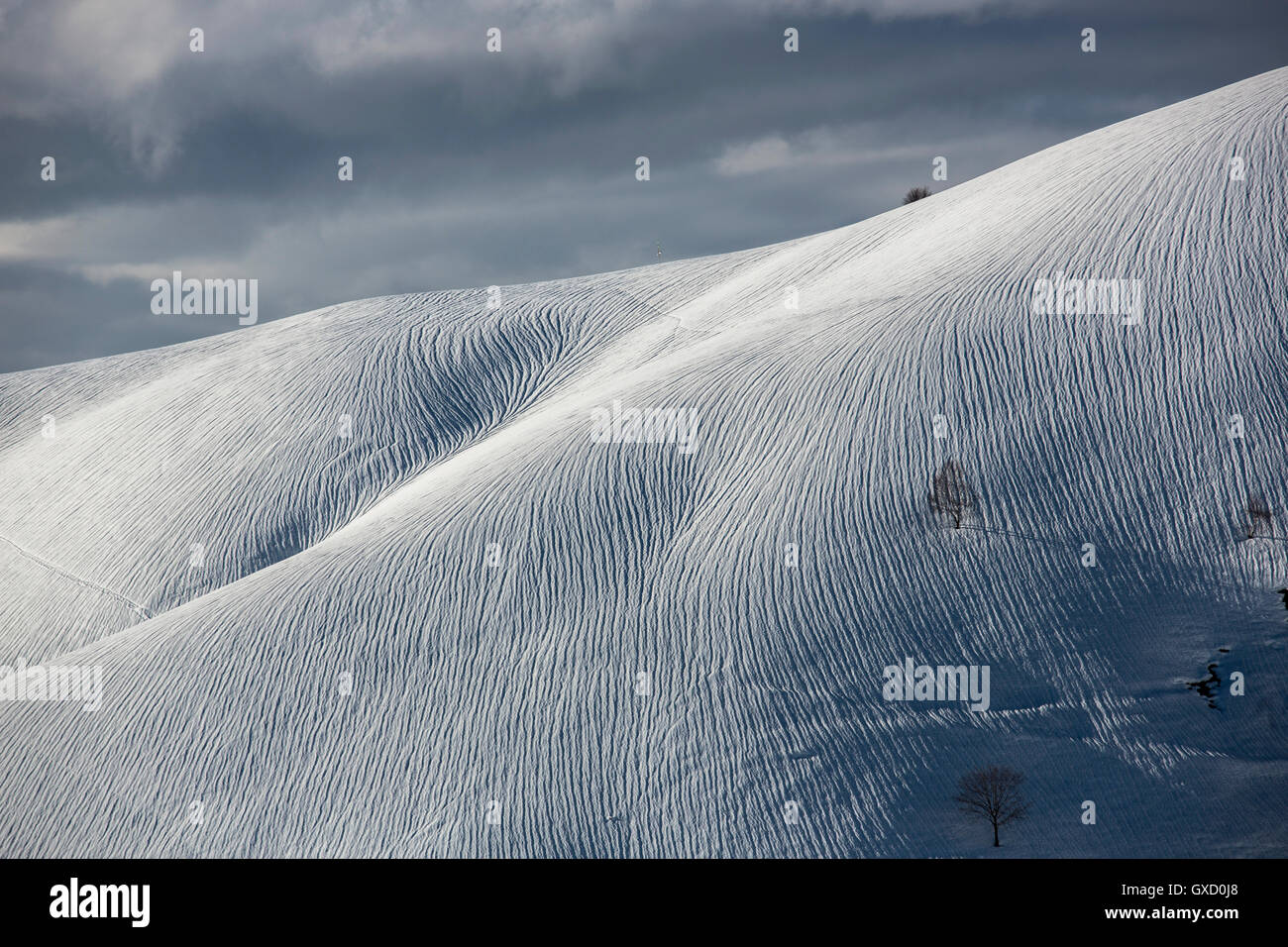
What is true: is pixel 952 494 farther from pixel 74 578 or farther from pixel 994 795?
pixel 74 578

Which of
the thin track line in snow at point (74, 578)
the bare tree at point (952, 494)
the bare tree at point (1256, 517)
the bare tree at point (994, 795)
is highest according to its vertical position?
the bare tree at point (952, 494)

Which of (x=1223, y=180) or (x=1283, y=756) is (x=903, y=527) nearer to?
(x=1283, y=756)

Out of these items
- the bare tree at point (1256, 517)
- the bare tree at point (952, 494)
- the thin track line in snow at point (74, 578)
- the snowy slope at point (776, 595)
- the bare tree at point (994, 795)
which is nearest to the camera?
the bare tree at point (994, 795)

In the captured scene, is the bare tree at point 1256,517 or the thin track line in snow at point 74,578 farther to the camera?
the thin track line in snow at point 74,578

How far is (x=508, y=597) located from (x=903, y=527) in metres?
8.90

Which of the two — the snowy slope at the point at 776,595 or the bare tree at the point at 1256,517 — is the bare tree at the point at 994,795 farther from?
the bare tree at the point at 1256,517

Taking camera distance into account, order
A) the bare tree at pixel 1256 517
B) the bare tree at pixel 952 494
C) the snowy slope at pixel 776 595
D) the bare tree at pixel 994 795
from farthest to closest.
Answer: the bare tree at pixel 952 494
the bare tree at pixel 1256 517
the snowy slope at pixel 776 595
the bare tree at pixel 994 795

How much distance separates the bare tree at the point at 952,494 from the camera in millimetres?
25609

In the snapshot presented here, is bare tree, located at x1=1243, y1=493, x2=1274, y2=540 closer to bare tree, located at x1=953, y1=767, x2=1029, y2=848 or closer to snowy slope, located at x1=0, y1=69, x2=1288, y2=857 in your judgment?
snowy slope, located at x1=0, y1=69, x2=1288, y2=857

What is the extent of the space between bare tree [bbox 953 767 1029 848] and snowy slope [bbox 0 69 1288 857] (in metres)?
0.30

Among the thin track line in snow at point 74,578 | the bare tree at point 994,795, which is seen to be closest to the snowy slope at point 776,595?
the thin track line in snow at point 74,578

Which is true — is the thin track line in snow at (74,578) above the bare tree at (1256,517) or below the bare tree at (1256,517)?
below

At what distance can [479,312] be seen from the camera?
39906 millimetres

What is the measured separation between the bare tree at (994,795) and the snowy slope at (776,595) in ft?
A: 0.99
